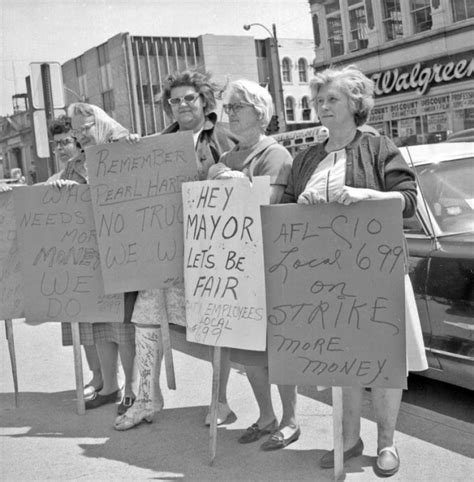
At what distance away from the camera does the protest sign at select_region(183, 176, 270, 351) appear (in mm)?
3426

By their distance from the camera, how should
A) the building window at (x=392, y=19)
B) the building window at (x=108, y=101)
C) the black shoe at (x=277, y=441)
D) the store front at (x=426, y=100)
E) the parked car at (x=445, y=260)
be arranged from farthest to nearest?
the building window at (x=108, y=101) < the building window at (x=392, y=19) < the store front at (x=426, y=100) < the parked car at (x=445, y=260) < the black shoe at (x=277, y=441)

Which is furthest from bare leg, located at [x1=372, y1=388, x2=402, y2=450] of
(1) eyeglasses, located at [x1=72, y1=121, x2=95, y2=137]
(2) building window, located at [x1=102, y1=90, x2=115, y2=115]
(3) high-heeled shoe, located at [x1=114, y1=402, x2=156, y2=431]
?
(2) building window, located at [x1=102, y1=90, x2=115, y2=115]

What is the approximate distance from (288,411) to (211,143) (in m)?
1.47

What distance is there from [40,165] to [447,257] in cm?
577

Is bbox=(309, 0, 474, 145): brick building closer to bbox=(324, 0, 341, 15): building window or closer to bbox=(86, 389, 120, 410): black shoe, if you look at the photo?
bbox=(324, 0, 341, 15): building window

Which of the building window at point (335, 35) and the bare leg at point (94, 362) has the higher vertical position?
the building window at point (335, 35)

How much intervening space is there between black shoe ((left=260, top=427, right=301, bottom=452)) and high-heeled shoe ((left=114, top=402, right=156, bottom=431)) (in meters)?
0.80

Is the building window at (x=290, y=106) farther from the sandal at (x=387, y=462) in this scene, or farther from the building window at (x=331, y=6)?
the sandal at (x=387, y=462)

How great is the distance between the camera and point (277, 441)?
3.73 m

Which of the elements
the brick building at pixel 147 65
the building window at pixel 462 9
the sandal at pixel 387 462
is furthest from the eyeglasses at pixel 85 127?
the brick building at pixel 147 65

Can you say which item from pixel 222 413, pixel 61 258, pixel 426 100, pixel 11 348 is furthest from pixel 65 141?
pixel 426 100

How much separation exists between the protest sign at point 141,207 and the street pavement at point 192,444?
32.8 inches

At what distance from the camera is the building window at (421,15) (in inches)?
1067

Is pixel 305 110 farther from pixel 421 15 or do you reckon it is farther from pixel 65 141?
pixel 65 141
